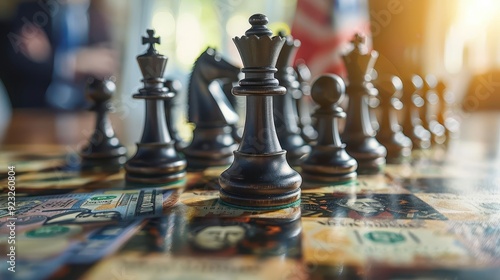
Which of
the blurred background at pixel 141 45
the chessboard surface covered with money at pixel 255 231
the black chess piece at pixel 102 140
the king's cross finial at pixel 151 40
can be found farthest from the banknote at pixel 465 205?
the blurred background at pixel 141 45

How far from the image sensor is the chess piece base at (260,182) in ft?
2.90

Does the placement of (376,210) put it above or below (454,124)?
below

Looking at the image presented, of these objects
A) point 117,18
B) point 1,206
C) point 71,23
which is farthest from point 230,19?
point 1,206

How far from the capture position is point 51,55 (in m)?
4.77

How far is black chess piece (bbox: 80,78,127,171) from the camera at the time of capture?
1.36m

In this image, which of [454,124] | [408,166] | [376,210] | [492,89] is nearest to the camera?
[376,210]

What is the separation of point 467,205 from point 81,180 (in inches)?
38.1

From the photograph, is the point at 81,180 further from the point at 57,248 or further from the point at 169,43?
the point at 169,43

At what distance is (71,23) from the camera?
480cm

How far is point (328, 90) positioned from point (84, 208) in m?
0.65

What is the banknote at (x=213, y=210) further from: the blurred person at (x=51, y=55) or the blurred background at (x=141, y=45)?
the blurred person at (x=51, y=55)

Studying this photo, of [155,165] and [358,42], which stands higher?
[358,42]

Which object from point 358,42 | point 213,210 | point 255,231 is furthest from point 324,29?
point 255,231

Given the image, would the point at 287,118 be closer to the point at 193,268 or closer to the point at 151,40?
the point at 151,40
